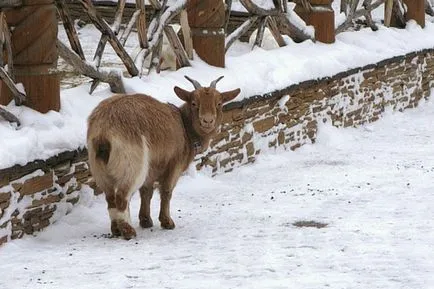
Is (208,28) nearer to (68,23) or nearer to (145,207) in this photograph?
(68,23)

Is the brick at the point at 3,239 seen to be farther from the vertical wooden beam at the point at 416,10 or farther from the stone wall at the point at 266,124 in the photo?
the vertical wooden beam at the point at 416,10

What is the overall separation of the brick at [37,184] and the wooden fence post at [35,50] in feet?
2.02

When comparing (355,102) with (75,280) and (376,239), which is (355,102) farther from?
(75,280)

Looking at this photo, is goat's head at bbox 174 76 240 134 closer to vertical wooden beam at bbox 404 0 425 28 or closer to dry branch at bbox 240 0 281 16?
dry branch at bbox 240 0 281 16

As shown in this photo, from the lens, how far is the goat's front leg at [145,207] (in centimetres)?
779

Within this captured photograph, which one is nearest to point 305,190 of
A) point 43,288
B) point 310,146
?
point 310,146

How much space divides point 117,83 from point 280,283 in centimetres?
362

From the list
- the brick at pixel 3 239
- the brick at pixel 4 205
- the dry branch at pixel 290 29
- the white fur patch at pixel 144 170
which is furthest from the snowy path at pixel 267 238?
the dry branch at pixel 290 29

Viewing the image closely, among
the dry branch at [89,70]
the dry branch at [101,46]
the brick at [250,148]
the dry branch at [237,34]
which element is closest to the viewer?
the dry branch at [89,70]

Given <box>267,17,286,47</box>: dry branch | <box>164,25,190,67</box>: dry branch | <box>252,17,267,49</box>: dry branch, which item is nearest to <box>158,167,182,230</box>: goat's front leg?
<box>164,25,190,67</box>: dry branch

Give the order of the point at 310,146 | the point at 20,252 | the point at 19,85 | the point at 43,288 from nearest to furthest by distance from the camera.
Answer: the point at 43,288 < the point at 20,252 < the point at 19,85 < the point at 310,146

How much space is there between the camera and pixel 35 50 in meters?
7.95

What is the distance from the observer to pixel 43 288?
6.03 m

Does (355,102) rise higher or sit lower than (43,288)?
higher
